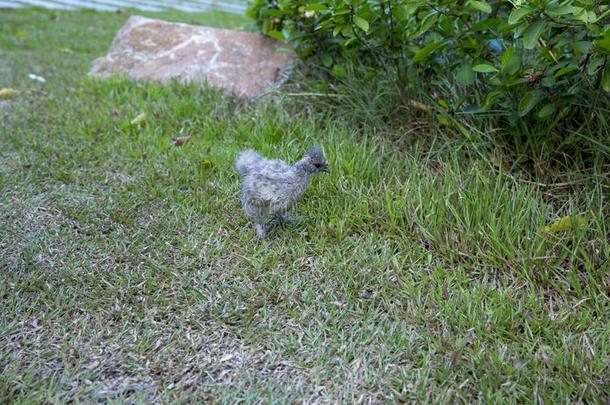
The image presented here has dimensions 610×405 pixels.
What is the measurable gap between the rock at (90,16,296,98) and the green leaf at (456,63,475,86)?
5.71 feet

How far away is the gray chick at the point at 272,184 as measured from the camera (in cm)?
280

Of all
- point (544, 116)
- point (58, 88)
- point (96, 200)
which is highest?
point (544, 116)

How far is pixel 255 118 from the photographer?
414 centimetres

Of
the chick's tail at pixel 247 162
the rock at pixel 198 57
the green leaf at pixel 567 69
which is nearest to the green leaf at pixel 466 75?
the green leaf at pixel 567 69

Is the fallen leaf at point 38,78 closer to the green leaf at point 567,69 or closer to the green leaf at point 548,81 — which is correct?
the green leaf at point 548,81

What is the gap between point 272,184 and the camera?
280 cm

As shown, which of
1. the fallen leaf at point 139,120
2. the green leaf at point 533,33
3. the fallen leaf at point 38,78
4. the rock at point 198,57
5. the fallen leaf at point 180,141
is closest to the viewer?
the green leaf at point 533,33

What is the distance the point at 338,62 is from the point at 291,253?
1995 mm

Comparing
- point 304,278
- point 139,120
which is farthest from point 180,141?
point 304,278

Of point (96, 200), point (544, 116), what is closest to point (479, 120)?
point (544, 116)

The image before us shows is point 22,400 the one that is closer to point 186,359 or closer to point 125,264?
point 186,359

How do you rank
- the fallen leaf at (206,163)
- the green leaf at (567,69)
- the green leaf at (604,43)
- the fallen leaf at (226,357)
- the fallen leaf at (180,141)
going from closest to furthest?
1. the fallen leaf at (226,357)
2. the green leaf at (604,43)
3. the green leaf at (567,69)
4. the fallen leaf at (206,163)
5. the fallen leaf at (180,141)

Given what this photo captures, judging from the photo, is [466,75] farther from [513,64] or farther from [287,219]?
[287,219]

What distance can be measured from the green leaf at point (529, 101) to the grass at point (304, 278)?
331mm
